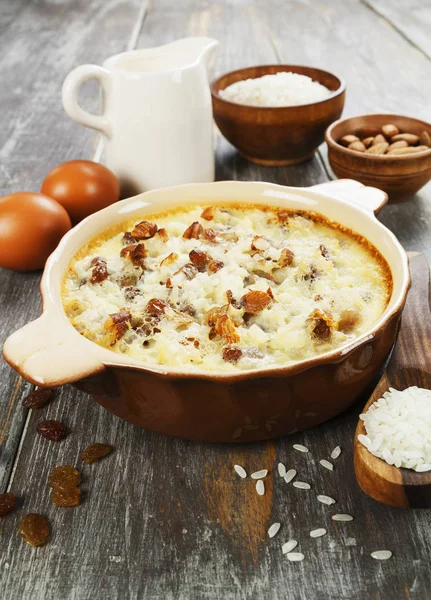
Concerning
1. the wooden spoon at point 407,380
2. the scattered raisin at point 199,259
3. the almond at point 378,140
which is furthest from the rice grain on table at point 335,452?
the almond at point 378,140

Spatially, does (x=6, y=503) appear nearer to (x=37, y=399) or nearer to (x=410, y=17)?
(x=37, y=399)

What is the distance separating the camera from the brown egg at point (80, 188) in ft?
9.09

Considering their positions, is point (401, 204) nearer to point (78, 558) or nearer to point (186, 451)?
point (186, 451)

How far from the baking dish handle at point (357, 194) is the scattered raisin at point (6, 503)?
4.49ft

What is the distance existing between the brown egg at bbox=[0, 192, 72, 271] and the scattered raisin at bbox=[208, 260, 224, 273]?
0.73 meters

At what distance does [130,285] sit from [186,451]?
566mm

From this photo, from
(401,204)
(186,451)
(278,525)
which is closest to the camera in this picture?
(278,525)

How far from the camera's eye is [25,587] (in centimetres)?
147

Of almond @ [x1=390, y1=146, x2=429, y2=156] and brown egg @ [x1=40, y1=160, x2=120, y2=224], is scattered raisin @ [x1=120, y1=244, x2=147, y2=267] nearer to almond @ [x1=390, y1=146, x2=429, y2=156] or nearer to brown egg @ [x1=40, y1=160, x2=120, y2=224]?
brown egg @ [x1=40, y1=160, x2=120, y2=224]

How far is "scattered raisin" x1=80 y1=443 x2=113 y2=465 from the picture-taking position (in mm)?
1770

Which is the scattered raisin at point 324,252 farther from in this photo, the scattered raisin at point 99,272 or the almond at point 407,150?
the almond at point 407,150

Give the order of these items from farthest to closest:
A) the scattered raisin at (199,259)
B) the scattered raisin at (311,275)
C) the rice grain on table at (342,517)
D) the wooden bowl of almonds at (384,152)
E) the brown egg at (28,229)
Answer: the wooden bowl of almonds at (384,152), the brown egg at (28,229), the scattered raisin at (199,259), the scattered raisin at (311,275), the rice grain on table at (342,517)

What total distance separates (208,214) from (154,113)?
28.5 inches

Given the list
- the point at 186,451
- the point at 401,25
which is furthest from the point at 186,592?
the point at 401,25
